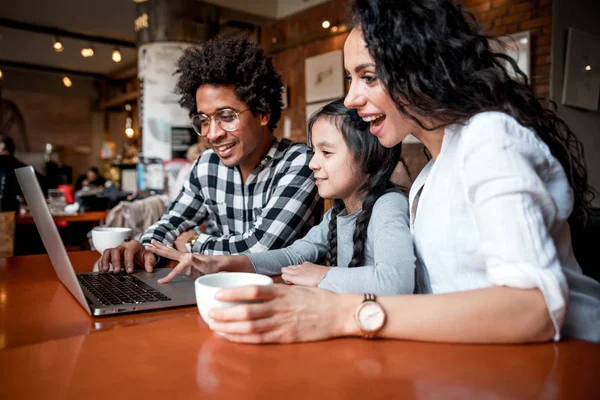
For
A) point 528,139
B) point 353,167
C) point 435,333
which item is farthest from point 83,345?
point 353,167

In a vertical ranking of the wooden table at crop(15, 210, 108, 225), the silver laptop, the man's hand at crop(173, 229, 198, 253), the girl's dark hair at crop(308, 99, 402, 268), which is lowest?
the wooden table at crop(15, 210, 108, 225)

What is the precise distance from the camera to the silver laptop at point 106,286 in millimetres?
885

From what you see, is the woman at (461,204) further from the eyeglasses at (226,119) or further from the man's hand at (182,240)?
the man's hand at (182,240)

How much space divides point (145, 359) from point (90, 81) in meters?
13.0

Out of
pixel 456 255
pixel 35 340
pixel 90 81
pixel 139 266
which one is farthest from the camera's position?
pixel 90 81

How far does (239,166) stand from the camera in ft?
6.32

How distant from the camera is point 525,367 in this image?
63 cm

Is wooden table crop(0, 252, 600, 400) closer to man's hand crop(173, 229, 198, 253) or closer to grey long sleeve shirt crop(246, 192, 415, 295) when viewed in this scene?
grey long sleeve shirt crop(246, 192, 415, 295)

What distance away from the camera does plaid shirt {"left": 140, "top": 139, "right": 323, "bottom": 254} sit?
1.64 meters

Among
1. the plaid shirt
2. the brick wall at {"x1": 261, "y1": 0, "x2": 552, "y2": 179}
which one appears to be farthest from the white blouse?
the brick wall at {"x1": 261, "y1": 0, "x2": 552, "y2": 179}

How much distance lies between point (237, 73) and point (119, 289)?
1.08m

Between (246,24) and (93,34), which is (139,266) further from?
(93,34)

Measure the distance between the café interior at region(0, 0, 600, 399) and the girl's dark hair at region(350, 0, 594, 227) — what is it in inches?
5.6

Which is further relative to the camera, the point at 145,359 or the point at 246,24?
the point at 246,24
